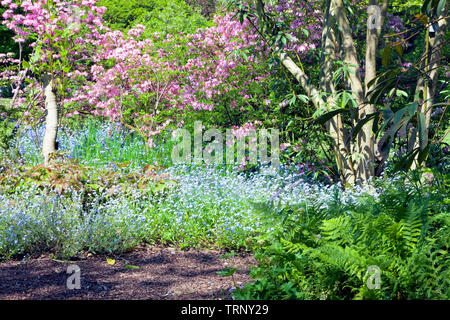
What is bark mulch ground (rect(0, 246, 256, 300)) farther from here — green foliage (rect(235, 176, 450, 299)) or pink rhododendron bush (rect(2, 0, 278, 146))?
pink rhododendron bush (rect(2, 0, 278, 146))

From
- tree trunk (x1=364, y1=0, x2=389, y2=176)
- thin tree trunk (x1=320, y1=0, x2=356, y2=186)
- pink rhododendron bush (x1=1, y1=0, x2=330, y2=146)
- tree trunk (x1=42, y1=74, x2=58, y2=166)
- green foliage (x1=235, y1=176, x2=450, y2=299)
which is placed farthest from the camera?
pink rhododendron bush (x1=1, y1=0, x2=330, y2=146)

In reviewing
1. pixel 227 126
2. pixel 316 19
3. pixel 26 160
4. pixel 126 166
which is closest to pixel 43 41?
pixel 26 160

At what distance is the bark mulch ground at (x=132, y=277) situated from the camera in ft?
8.86

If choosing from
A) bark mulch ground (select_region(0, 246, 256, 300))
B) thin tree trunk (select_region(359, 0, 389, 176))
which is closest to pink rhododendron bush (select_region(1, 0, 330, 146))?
thin tree trunk (select_region(359, 0, 389, 176))

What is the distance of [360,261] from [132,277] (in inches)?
67.5

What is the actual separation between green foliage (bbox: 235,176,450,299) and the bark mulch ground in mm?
339

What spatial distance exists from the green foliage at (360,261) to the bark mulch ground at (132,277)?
1.11 feet

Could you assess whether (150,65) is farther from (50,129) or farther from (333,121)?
(333,121)

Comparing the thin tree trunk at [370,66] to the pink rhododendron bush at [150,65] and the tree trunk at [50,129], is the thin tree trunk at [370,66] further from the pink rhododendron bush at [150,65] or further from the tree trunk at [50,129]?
the tree trunk at [50,129]

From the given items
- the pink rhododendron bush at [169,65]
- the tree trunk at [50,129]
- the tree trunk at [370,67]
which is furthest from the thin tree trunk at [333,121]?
the tree trunk at [50,129]

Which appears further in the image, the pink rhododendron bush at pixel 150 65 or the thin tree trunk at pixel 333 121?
the pink rhododendron bush at pixel 150 65

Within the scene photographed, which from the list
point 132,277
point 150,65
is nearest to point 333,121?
point 132,277

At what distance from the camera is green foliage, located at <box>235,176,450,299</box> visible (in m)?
1.98

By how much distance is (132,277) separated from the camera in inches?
122
